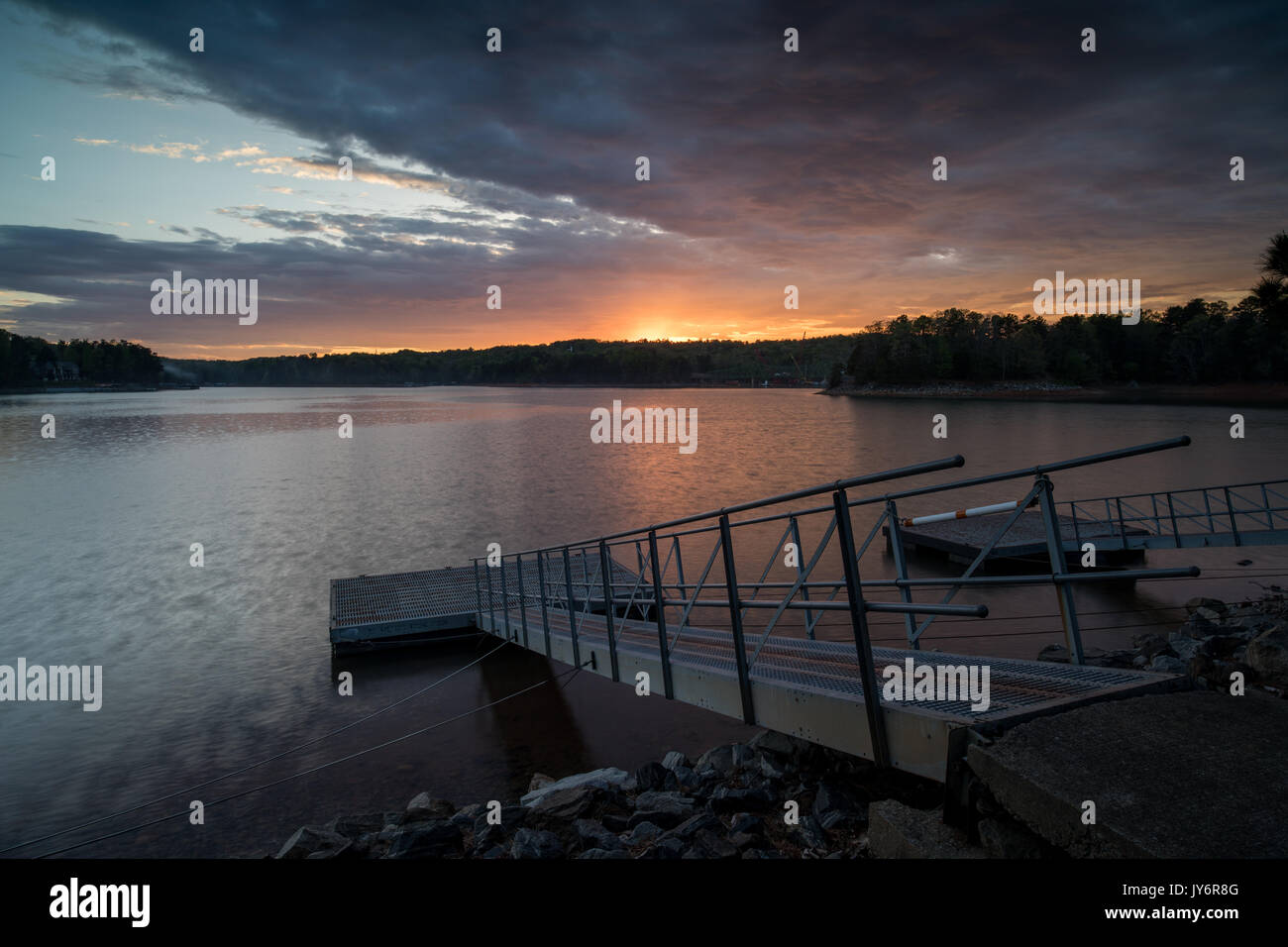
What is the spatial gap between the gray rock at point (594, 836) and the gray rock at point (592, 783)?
807 millimetres

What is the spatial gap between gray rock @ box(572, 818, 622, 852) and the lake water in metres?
2.81

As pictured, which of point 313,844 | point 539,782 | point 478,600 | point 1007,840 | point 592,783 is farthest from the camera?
point 478,600

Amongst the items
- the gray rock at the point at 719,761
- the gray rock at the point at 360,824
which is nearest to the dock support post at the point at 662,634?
the gray rock at the point at 719,761

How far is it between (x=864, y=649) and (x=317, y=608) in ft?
46.7

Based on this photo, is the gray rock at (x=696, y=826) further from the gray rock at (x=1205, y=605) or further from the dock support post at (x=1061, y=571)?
the gray rock at (x=1205, y=605)

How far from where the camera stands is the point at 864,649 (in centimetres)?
357

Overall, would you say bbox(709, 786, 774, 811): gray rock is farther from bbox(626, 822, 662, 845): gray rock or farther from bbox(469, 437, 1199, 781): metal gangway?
bbox(469, 437, 1199, 781): metal gangway

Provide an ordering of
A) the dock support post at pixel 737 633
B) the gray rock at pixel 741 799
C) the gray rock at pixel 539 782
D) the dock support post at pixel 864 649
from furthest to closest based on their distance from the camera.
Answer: the gray rock at pixel 539 782, the gray rock at pixel 741 799, the dock support post at pixel 737 633, the dock support post at pixel 864 649

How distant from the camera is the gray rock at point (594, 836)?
15.4 ft

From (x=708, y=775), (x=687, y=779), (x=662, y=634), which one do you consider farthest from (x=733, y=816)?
(x=662, y=634)

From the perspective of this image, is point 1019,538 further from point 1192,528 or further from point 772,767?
point 772,767

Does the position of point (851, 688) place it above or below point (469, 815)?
above
